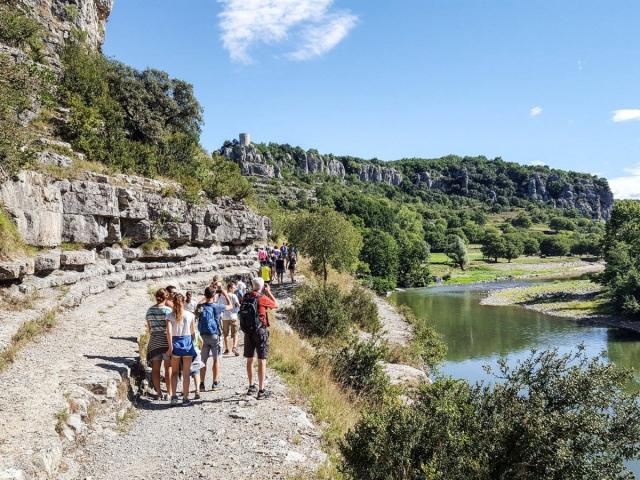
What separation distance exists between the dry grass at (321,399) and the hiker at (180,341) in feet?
7.32

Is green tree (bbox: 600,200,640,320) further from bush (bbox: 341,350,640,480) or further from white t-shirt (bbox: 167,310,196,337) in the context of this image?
white t-shirt (bbox: 167,310,196,337)

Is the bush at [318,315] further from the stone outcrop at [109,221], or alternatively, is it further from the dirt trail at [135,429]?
the dirt trail at [135,429]

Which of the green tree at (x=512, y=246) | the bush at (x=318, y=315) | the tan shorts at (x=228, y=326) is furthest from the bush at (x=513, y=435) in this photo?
the green tree at (x=512, y=246)

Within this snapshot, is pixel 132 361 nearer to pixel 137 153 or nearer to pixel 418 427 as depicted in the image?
pixel 418 427

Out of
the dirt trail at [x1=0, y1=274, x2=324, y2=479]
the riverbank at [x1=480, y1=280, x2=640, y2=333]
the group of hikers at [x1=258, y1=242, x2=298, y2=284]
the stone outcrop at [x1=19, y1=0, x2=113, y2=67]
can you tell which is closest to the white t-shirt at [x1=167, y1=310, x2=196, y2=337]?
the dirt trail at [x1=0, y1=274, x2=324, y2=479]

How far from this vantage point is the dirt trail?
18.3 feet

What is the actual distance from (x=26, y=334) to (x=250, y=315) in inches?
162

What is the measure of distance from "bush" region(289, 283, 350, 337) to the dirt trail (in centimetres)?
1241

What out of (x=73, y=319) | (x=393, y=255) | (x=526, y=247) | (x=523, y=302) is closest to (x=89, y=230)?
(x=73, y=319)

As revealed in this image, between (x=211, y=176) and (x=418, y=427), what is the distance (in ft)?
74.9

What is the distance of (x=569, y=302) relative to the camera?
186 feet

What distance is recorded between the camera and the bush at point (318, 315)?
72.3 feet

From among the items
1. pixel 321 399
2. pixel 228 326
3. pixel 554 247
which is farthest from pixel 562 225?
pixel 321 399

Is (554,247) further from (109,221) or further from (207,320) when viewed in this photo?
(207,320)
